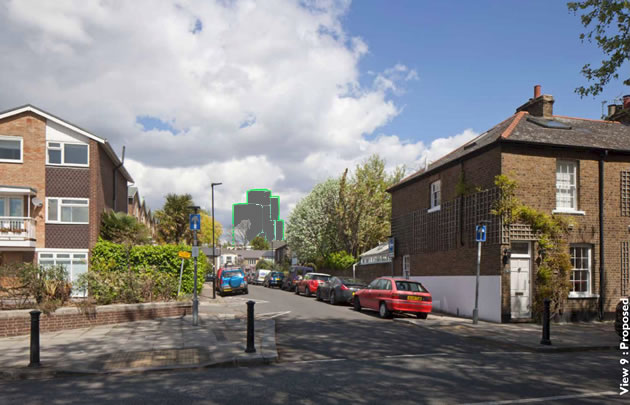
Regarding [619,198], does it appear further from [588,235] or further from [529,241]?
[529,241]

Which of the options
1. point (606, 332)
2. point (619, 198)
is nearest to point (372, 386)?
point (606, 332)

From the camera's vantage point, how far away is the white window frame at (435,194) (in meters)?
23.0

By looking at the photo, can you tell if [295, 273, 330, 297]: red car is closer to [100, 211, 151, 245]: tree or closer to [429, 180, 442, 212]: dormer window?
[429, 180, 442, 212]: dormer window

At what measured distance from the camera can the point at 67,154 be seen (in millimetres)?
26422

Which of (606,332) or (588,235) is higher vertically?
(588,235)

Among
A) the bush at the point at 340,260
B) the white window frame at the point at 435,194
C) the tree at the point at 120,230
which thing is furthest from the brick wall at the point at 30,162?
the bush at the point at 340,260

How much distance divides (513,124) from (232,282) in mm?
18739

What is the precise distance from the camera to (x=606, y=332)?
50.9 ft

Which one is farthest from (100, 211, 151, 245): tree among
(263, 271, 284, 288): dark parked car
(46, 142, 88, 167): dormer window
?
(263, 271, 284, 288): dark parked car

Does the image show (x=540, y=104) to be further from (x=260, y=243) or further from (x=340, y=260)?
(x=260, y=243)

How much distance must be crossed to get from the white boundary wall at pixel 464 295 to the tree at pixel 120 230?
49.3 ft

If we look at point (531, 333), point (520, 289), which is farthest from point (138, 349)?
point (520, 289)

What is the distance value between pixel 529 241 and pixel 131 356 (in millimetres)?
13772

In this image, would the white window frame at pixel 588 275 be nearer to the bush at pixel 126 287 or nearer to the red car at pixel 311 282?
the red car at pixel 311 282
